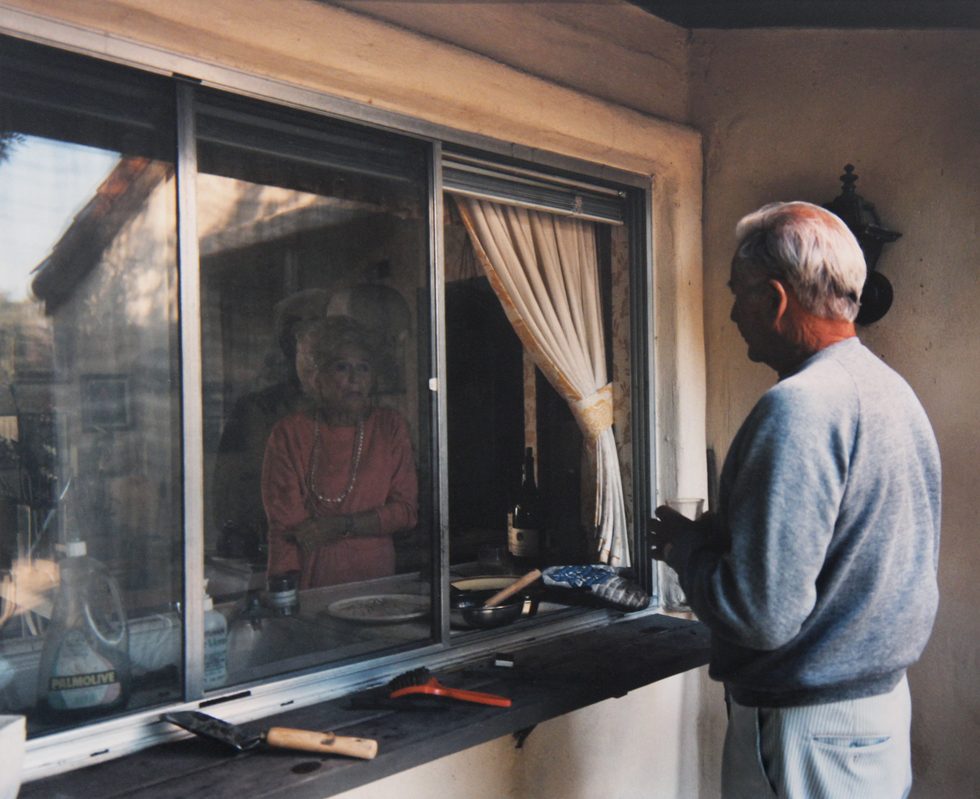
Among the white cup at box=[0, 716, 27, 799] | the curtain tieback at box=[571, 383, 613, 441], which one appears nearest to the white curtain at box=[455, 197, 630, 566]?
the curtain tieback at box=[571, 383, 613, 441]

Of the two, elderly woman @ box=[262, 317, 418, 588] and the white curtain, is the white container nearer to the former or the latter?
elderly woman @ box=[262, 317, 418, 588]

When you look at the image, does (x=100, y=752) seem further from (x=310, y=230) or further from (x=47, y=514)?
(x=310, y=230)

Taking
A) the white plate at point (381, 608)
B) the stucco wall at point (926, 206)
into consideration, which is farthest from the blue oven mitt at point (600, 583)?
the stucco wall at point (926, 206)

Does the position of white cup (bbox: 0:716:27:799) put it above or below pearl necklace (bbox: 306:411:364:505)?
below

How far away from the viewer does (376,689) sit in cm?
211

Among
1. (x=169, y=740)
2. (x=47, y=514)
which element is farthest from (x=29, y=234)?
(x=169, y=740)

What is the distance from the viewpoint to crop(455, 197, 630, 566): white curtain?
266 centimetres

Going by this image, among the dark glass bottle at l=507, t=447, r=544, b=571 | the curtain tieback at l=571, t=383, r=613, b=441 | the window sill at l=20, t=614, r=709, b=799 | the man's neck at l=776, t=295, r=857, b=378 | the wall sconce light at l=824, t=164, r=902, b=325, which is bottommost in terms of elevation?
the window sill at l=20, t=614, r=709, b=799

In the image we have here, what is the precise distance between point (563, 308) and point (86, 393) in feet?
4.85

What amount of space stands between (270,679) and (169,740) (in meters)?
0.26

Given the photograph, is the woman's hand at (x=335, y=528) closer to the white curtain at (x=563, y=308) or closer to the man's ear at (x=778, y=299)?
the white curtain at (x=563, y=308)

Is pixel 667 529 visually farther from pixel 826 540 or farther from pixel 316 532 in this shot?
pixel 316 532

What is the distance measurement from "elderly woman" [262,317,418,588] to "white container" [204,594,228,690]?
348 millimetres

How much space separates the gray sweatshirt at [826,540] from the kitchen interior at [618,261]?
970 millimetres
